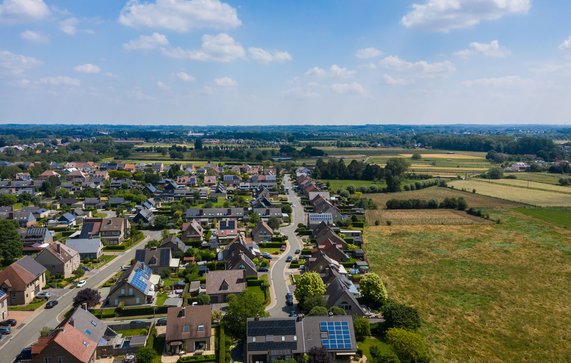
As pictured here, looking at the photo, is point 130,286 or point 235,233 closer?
point 130,286

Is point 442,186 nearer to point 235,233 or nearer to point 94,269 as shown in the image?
point 235,233

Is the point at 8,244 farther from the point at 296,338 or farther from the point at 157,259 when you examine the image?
the point at 296,338

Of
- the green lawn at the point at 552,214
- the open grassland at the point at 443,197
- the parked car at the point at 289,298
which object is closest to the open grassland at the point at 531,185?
the open grassland at the point at 443,197

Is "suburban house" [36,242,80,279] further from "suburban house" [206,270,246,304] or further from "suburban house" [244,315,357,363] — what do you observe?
"suburban house" [244,315,357,363]

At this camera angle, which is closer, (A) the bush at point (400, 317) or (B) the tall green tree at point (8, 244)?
(A) the bush at point (400, 317)

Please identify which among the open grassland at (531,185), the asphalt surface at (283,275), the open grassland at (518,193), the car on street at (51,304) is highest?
the open grassland at (531,185)

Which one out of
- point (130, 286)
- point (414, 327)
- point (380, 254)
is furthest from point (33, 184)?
point (414, 327)

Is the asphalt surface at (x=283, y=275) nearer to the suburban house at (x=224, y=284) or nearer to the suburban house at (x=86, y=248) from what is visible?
the suburban house at (x=224, y=284)

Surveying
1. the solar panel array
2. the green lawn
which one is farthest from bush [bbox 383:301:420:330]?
the green lawn
